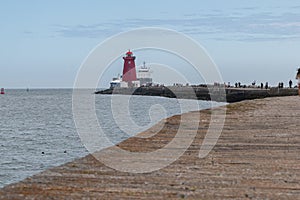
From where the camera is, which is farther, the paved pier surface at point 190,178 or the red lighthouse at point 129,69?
the red lighthouse at point 129,69

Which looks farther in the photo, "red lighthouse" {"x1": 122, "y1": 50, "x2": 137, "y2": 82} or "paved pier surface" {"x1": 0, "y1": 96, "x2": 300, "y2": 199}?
"red lighthouse" {"x1": 122, "y1": 50, "x2": 137, "y2": 82}

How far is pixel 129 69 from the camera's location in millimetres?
99375

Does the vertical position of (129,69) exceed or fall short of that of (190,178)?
it exceeds it

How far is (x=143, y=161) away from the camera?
6391mm

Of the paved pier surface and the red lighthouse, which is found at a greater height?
the red lighthouse

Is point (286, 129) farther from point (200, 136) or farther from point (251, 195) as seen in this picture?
point (251, 195)

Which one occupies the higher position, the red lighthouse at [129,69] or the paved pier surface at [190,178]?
the red lighthouse at [129,69]

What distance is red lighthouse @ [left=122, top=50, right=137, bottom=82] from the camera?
9518cm

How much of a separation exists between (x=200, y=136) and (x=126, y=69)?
90425mm

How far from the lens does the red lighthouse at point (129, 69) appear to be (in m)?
95.2

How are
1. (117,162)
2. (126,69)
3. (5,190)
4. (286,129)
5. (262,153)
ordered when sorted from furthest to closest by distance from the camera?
(126,69), (286,129), (262,153), (117,162), (5,190)

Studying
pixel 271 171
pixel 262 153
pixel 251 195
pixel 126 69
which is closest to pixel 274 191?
pixel 251 195

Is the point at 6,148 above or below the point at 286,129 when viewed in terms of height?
below

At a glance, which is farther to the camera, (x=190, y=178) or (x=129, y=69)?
(x=129, y=69)
